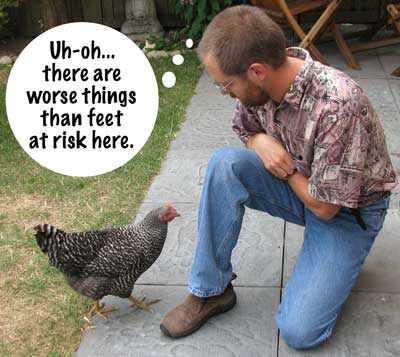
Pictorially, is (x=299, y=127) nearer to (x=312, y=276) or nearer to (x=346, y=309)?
(x=312, y=276)

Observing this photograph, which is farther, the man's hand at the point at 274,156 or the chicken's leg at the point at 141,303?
the chicken's leg at the point at 141,303

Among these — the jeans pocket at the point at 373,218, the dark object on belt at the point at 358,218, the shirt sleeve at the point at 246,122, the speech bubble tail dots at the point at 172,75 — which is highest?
the shirt sleeve at the point at 246,122

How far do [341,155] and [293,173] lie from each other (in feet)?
0.94

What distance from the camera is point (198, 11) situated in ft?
23.9

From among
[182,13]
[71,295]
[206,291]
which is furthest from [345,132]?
[182,13]

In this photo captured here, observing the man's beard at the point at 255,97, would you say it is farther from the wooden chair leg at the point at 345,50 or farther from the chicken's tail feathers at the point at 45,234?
the wooden chair leg at the point at 345,50

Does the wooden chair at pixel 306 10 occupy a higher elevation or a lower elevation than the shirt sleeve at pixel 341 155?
lower

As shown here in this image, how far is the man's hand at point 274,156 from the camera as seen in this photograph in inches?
105

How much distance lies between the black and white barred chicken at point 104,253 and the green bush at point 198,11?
15.2ft

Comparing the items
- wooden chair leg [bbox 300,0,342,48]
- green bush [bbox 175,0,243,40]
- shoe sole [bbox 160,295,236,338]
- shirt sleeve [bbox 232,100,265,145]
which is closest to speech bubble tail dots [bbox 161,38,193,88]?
green bush [bbox 175,0,243,40]

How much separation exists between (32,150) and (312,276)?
2.51 m

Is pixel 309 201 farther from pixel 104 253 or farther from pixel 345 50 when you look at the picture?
pixel 345 50

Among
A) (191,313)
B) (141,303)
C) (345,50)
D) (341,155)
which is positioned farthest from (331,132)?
(345,50)

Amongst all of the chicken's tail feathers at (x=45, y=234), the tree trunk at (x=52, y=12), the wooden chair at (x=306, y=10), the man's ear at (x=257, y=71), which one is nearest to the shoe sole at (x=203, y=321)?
the chicken's tail feathers at (x=45, y=234)
